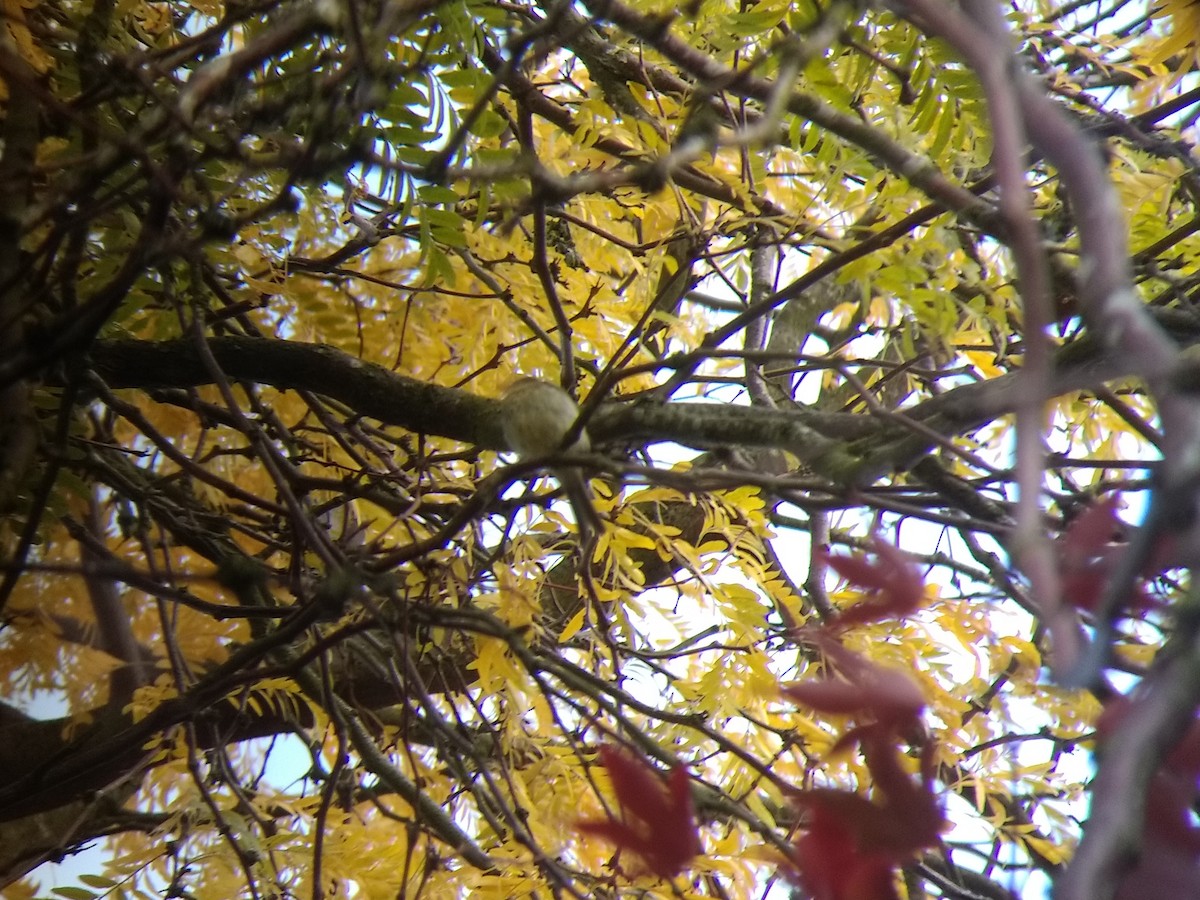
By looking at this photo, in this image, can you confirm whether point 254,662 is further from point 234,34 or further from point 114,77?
point 234,34

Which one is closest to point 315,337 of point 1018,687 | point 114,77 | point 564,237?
point 564,237

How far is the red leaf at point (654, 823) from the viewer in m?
0.61

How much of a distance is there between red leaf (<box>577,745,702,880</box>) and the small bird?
35 cm

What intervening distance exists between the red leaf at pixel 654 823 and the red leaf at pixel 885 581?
150 millimetres

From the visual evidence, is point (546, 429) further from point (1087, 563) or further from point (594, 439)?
point (1087, 563)

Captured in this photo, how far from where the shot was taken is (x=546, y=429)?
1063mm

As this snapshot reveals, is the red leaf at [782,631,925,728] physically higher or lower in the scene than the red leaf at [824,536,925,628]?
lower

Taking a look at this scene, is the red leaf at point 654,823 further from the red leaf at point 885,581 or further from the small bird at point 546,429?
the small bird at point 546,429

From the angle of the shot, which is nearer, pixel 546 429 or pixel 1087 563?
pixel 1087 563

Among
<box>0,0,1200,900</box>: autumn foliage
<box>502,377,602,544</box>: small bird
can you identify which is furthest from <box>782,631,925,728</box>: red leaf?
<box>502,377,602,544</box>: small bird

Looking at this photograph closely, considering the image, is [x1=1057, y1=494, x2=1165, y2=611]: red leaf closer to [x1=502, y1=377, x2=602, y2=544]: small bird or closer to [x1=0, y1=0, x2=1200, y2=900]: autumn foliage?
[x1=0, y1=0, x2=1200, y2=900]: autumn foliage

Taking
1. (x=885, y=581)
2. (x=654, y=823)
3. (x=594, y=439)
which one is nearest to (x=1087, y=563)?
(x=885, y=581)

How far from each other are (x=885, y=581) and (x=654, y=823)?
19cm

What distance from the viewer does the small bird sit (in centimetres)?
99
